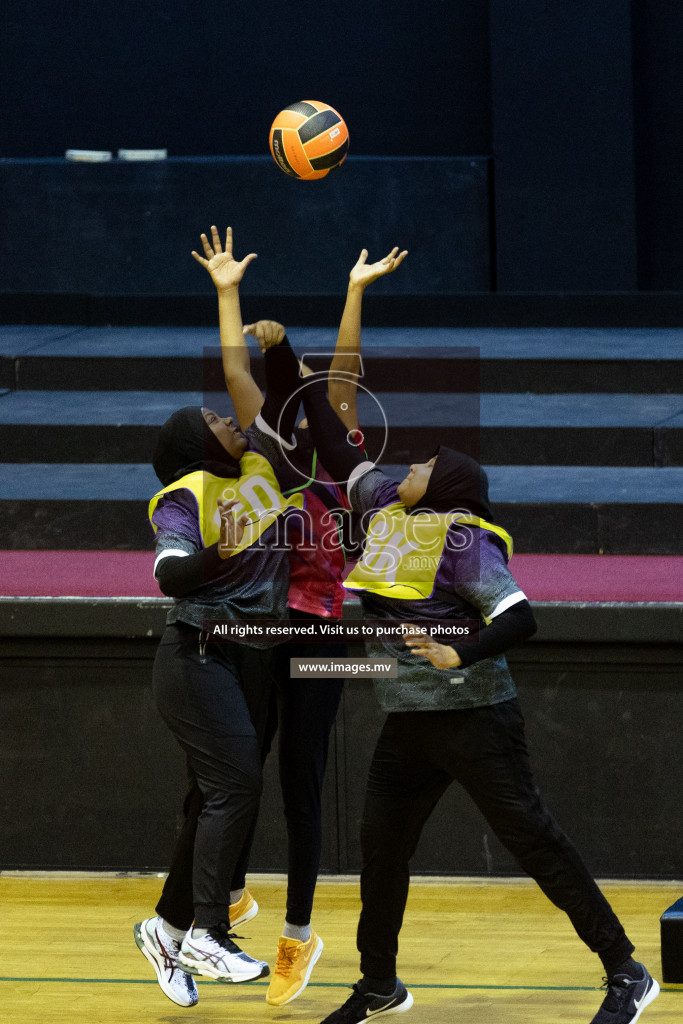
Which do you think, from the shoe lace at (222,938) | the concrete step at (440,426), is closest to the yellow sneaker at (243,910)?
the shoe lace at (222,938)

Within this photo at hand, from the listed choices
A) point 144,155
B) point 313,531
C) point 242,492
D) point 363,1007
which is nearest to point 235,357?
point 242,492

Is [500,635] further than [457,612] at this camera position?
No

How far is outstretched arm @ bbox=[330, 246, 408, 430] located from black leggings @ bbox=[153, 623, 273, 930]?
73 cm

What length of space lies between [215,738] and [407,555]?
659mm

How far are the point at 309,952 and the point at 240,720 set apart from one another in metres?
0.73

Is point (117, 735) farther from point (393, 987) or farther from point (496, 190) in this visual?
point (496, 190)

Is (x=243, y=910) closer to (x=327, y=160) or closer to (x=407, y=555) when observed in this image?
(x=407, y=555)

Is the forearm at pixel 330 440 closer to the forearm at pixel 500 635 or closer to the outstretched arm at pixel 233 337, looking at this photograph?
the outstretched arm at pixel 233 337

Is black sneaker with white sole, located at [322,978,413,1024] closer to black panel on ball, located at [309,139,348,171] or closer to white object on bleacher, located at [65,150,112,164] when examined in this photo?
black panel on ball, located at [309,139,348,171]

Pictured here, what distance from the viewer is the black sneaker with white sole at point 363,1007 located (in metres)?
3.72

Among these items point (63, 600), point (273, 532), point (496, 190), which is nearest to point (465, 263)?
point (496, 190)

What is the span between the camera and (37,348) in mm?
8133

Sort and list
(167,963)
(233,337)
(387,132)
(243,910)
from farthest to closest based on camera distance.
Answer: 1. (387,132)
2. (243,910)
3. (233,337)
4. (167,963)

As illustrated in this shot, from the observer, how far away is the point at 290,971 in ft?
12.9
